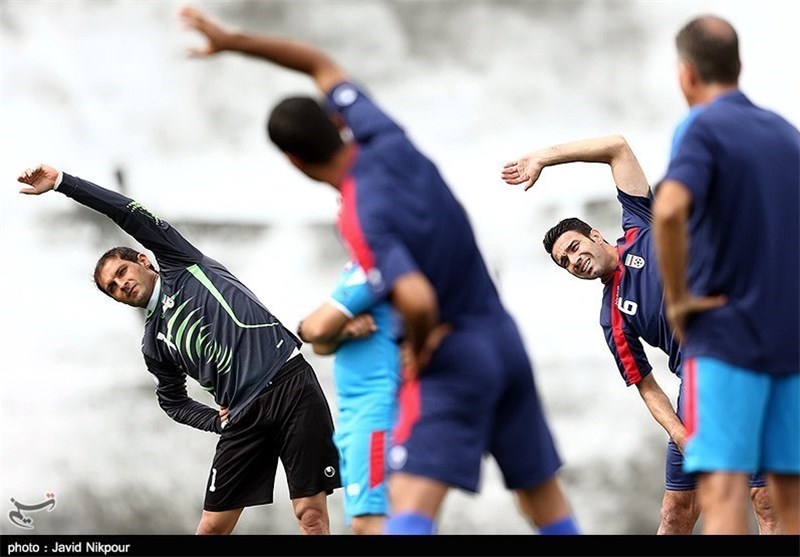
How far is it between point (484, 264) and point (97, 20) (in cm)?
493

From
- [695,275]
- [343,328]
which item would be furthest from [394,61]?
[695,275]

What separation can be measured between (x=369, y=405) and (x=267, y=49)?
4.74 ft

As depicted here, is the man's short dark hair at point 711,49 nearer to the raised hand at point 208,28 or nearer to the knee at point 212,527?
the raised hand at point 208,28

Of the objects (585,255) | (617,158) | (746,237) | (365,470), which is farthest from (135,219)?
(746,237)

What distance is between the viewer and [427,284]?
10.5ft

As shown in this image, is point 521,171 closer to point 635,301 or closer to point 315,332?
point 635,301

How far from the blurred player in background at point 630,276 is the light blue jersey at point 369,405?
1.60 metres

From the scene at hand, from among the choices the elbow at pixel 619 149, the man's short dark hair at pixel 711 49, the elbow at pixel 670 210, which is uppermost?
the man's short dark hair at pixel 711 49

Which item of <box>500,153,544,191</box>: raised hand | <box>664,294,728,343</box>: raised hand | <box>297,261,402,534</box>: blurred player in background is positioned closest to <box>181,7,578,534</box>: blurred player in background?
<box>664,294,728,343</box>: raised hand

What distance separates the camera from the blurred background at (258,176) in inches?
291

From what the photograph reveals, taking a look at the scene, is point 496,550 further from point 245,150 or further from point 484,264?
point 245,150

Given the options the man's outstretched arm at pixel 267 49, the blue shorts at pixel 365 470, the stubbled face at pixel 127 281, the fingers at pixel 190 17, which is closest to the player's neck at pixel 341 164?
the man's outstretched arm at pixel 267 49

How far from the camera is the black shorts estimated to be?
5.58m

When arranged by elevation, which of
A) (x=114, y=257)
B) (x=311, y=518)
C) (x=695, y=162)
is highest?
(x=695, y=162)
